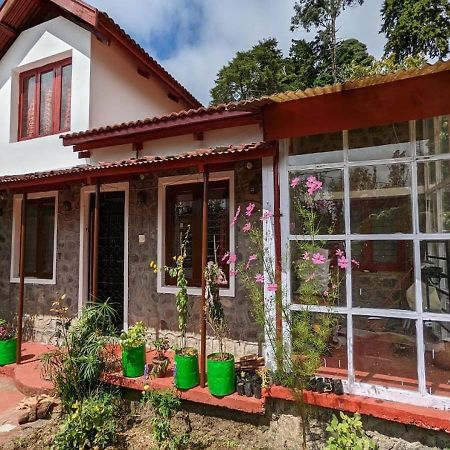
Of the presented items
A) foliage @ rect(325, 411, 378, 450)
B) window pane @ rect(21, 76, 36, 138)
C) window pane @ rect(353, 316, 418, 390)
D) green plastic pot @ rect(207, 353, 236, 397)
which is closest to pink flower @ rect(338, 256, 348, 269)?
window pane @ rect(353, 316, 418, 390)

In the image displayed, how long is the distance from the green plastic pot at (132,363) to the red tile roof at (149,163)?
8.92 ft

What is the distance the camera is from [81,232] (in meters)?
8.10

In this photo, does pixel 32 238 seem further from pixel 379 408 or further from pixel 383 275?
pixel 379 408

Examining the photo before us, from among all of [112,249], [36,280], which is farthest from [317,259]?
[36,280]

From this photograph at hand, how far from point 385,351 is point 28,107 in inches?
376

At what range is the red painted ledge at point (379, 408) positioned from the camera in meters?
3.81

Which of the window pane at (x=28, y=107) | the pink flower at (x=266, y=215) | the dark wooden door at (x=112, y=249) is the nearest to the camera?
the pink flower at (x=266, y=215)

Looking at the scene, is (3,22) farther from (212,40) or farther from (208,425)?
(212,40)

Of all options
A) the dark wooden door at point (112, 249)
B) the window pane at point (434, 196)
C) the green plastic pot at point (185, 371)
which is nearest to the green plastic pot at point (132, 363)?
the green plastic pot at point (185, 371)

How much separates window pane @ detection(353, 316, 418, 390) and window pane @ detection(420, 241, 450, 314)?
31cm

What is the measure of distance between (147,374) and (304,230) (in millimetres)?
3046

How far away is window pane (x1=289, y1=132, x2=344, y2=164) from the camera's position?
15.4 ft

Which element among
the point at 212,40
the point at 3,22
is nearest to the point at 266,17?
the point at 212,40

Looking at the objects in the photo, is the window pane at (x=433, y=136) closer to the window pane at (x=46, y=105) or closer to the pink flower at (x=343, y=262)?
Answer: the pink flower at (x=343, y=262)
